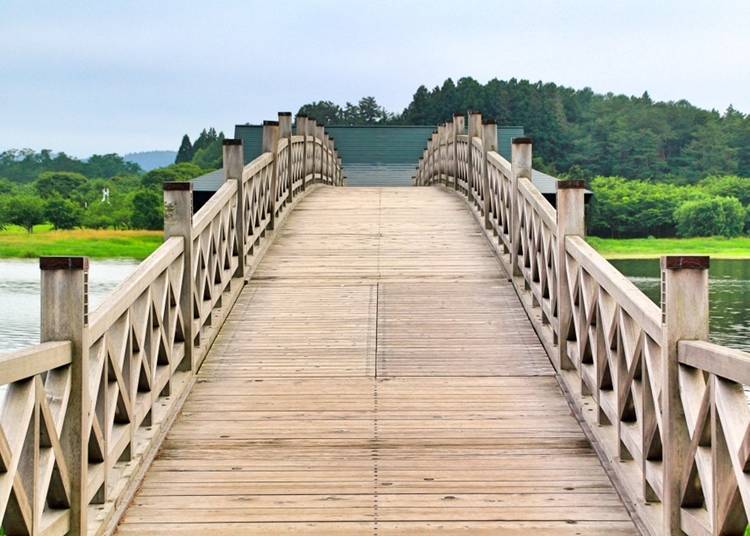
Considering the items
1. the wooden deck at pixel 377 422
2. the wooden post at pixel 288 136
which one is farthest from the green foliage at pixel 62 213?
the wooden deck at pixel 377 422

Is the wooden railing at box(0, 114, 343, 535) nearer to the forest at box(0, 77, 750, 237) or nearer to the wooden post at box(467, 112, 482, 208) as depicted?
the wooden post at box(467, 112, 482, 208)

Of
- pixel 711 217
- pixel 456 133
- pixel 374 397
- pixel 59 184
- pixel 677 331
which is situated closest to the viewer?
pixel 677 331

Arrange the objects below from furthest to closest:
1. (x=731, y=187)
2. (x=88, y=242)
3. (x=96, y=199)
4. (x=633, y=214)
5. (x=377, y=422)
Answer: (x=731, y=187) → (x=96, y=199) → (x=633, y=214) → (x=88, y=242) → (x=377, y=422)

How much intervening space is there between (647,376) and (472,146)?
869 centimetres

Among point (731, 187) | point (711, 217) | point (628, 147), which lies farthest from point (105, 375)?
point (628, 147)

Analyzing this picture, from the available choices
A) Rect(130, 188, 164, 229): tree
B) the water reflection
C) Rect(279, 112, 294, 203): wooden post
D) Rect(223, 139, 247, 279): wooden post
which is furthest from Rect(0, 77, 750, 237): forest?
Rect(223, 139, 247, 279): wooden post

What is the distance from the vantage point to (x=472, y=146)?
41.7ft

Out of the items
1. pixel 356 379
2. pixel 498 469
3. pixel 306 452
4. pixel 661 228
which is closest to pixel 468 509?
pixel 498 469

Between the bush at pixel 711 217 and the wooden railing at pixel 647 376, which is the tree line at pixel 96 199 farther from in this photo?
the wooden railing at pixel 647 376

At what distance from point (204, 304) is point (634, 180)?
67.7 m

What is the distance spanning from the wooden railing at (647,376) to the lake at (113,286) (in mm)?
13699

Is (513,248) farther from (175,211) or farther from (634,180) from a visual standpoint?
(634,180)

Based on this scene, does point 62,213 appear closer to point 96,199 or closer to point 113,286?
point 96,199

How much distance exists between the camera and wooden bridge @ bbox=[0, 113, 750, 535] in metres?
3.76
